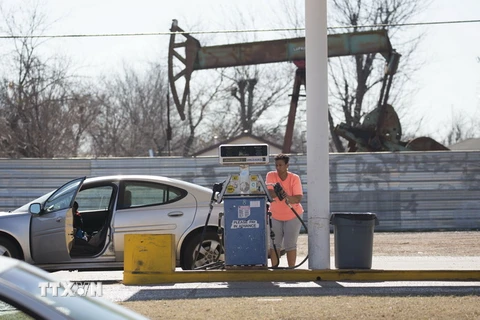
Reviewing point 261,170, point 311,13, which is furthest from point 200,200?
point 261,170

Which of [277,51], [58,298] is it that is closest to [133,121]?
[277,51]

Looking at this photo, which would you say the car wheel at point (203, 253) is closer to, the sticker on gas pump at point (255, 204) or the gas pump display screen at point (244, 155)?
the sticker on gas pump at point (255, 204)

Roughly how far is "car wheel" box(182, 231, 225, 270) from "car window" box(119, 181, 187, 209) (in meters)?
0.69

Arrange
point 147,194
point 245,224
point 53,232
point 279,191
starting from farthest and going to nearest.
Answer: point 147,194 → point 53,232 → point 279,191 → point 245,224

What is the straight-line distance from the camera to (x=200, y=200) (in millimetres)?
12008

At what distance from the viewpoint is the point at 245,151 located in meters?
11.3

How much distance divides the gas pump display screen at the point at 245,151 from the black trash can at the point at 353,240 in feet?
4.40

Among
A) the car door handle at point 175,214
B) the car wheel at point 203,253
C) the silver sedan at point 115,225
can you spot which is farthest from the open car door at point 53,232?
the car wheel at point 203,253

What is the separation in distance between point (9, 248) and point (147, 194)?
2.03m

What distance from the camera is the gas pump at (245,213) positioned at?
11.2m

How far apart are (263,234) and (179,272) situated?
1235 millimetres

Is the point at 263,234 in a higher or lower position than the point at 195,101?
lower

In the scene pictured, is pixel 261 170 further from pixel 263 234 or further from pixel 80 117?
pixel 80 117

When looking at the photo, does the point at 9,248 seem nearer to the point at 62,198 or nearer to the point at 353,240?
the point at 62,198
